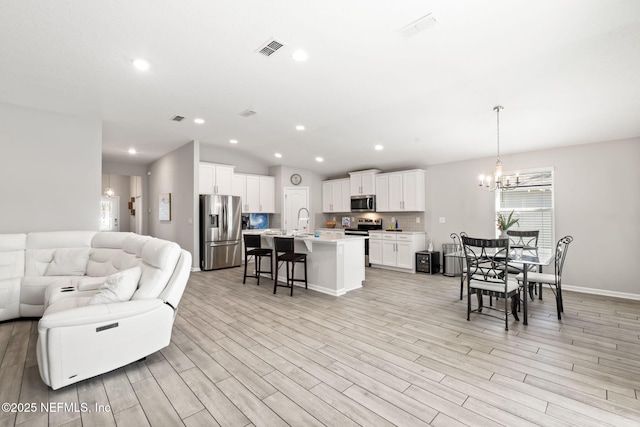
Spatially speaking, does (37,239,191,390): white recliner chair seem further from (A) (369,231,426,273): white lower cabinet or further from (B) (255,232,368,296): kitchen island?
(A) (369,231,426,273): white lower cabinet

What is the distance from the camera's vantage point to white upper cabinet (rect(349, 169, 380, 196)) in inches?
294

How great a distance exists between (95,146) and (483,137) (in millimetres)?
Answer: 6642

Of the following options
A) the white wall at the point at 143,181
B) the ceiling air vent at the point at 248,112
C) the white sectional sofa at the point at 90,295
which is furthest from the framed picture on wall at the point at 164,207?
the ceiling air vent at the point at 248,112

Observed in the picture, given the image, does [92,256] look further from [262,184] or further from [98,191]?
[262,184]

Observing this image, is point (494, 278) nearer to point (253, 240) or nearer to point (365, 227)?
point (253, 240)

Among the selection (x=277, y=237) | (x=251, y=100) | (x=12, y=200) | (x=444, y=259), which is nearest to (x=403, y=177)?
(x=444, y=259)

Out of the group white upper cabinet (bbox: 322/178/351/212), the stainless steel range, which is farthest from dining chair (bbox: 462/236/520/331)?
white upper cabinet (bbox: 322/178/351/212)

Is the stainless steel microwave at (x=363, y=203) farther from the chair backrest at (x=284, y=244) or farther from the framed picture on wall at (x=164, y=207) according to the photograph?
the framed picture on wall at (x=164, y=207)

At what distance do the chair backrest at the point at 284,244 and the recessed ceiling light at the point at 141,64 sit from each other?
2791 millimetres

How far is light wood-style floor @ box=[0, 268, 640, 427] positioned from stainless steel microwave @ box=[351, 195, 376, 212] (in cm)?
393

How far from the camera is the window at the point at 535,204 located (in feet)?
17.1

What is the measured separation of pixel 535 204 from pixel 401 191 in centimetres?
262

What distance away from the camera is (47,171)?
4445mm

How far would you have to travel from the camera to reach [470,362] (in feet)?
8.14
